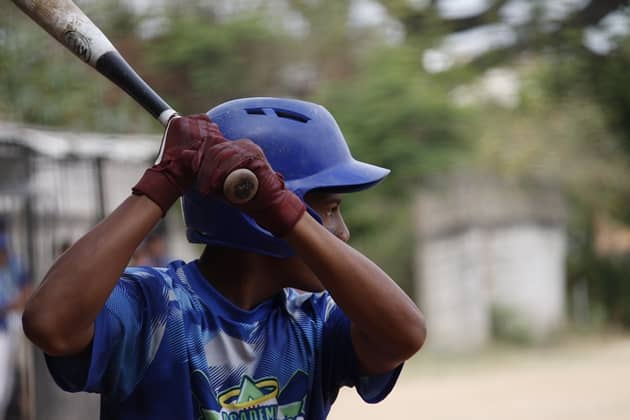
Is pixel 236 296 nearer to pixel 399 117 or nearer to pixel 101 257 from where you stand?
pixel 101 257

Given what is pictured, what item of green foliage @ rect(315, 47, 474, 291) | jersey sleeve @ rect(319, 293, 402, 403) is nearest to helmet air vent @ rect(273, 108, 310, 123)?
jersey sleeve @ rect(319, 293, 402, 403)

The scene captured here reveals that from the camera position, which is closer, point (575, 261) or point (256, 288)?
point (256, 288)

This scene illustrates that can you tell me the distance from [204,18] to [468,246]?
5.63m

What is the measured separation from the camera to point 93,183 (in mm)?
8734

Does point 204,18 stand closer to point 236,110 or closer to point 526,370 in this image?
point 526,370

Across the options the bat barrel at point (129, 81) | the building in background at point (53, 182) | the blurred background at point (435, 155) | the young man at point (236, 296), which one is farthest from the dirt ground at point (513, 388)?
the bat barrel at point (129, 81)

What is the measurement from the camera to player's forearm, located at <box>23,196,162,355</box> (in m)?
1.95

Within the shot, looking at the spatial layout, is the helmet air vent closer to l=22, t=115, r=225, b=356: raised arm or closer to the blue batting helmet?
the blue batting helmet

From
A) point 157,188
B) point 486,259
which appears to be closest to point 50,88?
point 157,188

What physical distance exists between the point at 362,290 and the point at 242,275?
368 mm

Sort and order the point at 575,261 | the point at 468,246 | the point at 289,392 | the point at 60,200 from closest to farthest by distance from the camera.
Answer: the point at 289,392, the point at 60,200, the point at 468,246, the point at 575,261

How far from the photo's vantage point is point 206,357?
223 cm

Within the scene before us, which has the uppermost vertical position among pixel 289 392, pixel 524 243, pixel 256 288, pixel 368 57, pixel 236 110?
pixel 368 57

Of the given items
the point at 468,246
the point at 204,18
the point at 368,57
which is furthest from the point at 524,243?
the point at 204,18
